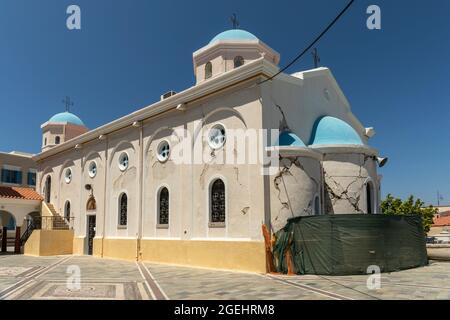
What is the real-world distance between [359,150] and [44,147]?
967 inches

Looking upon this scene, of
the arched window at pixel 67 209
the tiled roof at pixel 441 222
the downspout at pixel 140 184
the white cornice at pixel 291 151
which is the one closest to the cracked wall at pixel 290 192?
the white cornice at pixel 291 151

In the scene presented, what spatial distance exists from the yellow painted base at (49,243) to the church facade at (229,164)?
3.12 metres

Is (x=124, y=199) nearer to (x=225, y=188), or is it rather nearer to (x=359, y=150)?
(x=225, y=188)

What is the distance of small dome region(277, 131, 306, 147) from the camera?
1371cm

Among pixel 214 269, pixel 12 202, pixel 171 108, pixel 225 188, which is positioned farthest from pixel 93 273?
pixel 12 202

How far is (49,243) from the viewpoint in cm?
2208

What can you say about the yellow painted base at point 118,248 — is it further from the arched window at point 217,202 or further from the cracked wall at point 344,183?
the cracked wall at point 344,183

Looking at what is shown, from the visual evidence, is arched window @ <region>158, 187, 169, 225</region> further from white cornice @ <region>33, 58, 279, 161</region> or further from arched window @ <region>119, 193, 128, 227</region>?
white cornice @ <region>33, 58, 279, 161</region>

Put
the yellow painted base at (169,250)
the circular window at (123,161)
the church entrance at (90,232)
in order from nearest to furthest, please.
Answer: the yellow painted base at (169,250) → the circular window at (123,161) → the church entrance at (90,232)

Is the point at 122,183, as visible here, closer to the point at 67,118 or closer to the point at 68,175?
the point at 68,175

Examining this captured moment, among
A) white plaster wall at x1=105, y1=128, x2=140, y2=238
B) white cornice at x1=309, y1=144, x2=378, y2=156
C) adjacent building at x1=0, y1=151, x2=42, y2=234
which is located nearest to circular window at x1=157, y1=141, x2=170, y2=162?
white plaster wall at x1=105, y1=128, x2=140, y2=238

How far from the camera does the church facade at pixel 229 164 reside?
13.3 m

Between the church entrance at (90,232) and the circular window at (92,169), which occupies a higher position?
the circular window at (92,169)

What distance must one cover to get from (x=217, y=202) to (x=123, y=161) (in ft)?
24.0
